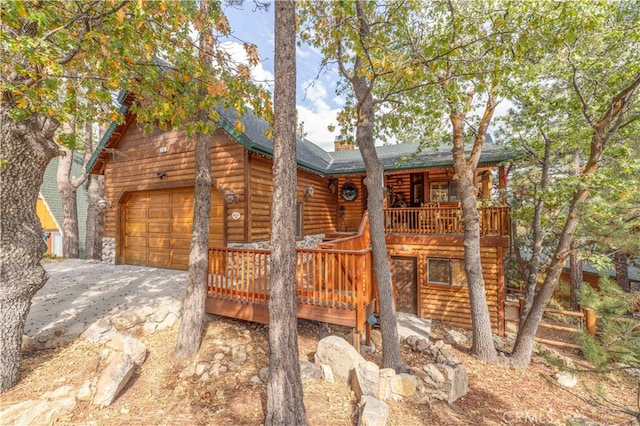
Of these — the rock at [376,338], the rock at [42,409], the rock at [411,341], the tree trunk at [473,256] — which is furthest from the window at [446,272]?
the rock at [42,409]

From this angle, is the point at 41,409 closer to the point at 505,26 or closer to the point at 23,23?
the point at 23,23

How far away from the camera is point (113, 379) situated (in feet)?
12.0

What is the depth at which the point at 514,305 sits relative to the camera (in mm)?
10570

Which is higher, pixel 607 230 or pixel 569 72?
pixel 569 72

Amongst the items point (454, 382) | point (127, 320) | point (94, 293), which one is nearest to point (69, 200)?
point (94, 293)

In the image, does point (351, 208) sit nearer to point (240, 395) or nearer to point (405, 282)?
point (405, 282)

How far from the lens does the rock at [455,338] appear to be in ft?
25.8

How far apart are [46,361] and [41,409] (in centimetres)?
152

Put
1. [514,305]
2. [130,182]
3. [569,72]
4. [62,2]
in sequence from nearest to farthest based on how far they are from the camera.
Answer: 1. [62,2]
2. [569,72]
3. [130,182]
4. [514,305]

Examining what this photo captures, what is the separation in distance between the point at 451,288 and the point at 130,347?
9.24 metres

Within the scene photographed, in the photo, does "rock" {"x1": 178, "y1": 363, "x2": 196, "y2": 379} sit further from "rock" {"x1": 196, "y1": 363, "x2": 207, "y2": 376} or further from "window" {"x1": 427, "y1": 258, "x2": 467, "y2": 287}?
"window" {"x1": 427, "y1": 258, "x2": 467, "y2": 287}

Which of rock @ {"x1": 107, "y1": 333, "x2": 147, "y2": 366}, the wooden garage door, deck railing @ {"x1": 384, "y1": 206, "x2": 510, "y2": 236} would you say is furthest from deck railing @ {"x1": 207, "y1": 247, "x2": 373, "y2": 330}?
deck railing @ {"x1": 384, "y1": 206, "x2": 510, "y2": 236}

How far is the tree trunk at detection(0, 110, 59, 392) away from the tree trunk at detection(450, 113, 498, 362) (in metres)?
8.22

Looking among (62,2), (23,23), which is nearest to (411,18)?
(62,2)
